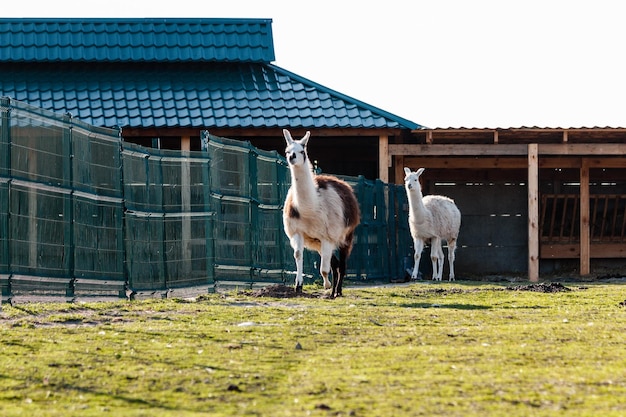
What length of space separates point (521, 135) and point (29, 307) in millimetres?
14852

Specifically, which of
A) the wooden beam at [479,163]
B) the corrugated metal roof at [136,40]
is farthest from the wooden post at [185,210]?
the corrugated metal roof at [136,40]

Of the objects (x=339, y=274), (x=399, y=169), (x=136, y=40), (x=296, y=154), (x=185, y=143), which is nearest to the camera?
(x=296, y=154)

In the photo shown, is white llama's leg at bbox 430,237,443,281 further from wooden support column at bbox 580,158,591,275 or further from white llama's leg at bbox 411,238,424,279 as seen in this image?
wooden support column at bbox 580,158,591,275

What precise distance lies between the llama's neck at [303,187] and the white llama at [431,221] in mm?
7275

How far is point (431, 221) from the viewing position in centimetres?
2325

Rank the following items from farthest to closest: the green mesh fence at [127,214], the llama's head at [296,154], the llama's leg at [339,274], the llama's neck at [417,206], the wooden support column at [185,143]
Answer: the wooden support column at [185,143] < the llama's neck at [417,206] < the llama's leg at [339,274] < the llama's head at [296,154] < the green mesh fence at [127,214]

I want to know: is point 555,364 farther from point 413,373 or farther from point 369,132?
point 369,132

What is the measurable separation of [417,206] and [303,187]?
7.82 metres

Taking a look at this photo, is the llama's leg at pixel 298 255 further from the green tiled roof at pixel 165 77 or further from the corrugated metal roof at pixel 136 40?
the corrugated metal roof at pixel 136 40

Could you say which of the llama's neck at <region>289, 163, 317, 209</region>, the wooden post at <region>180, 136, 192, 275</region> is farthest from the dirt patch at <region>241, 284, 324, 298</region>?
the llama's neck at <region>289, 163, 317, 209</region>

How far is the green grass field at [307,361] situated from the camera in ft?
21.6

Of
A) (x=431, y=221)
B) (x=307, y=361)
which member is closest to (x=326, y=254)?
(x=307, y=361)

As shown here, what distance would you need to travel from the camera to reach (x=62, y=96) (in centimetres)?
2586

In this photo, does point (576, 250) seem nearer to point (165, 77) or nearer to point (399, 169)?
point (399, 169)
